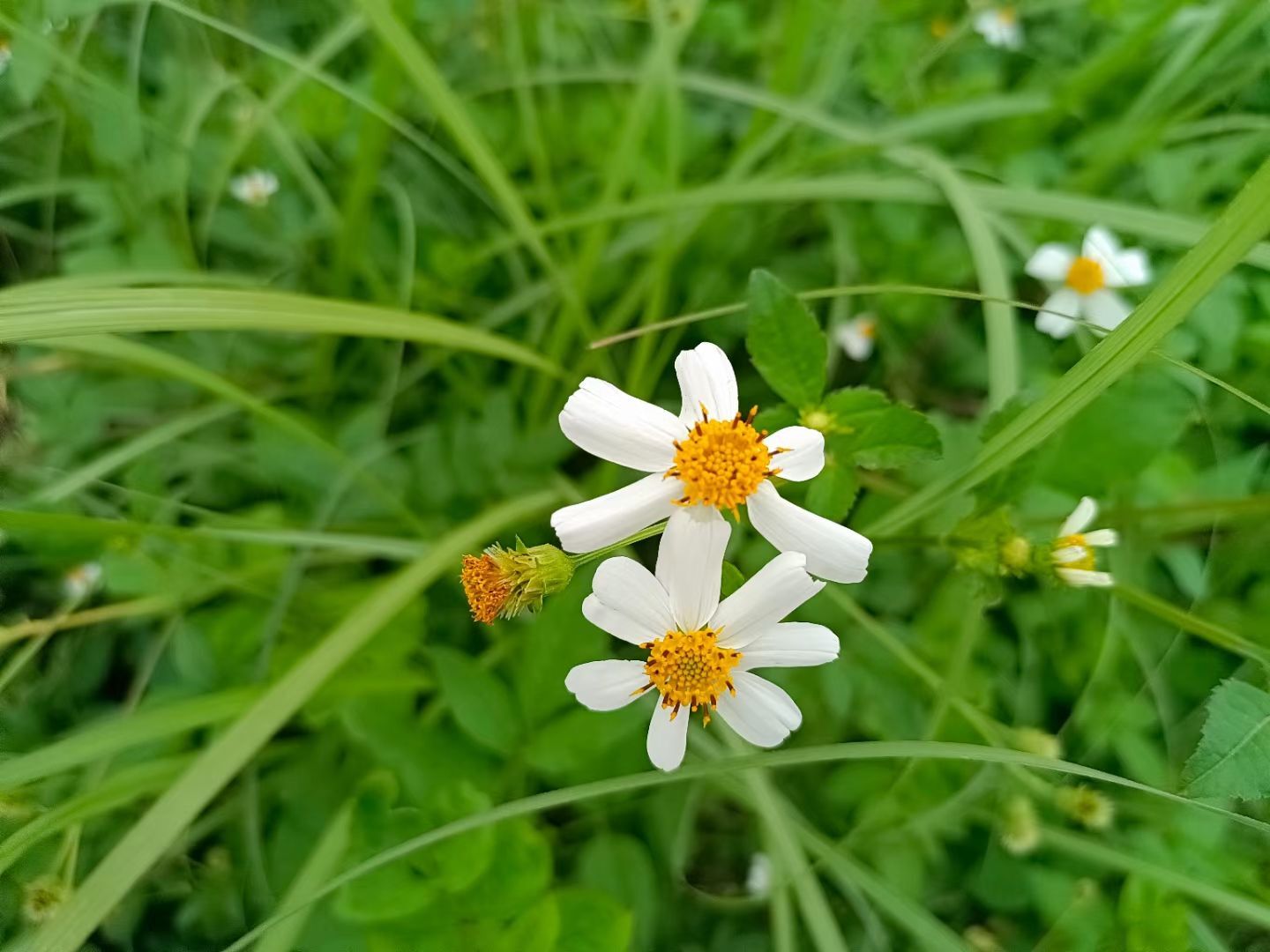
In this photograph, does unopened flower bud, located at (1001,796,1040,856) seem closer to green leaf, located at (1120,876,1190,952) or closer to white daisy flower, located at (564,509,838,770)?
green leaf, located at (1120,876,1190,952)

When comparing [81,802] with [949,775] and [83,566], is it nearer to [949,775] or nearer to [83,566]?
[83,566]

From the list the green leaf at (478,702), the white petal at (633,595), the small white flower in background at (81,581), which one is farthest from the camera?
the small white flower in background at (81,581)

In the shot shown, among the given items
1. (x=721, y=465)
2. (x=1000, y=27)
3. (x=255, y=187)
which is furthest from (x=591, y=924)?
(x=1000, y=27)

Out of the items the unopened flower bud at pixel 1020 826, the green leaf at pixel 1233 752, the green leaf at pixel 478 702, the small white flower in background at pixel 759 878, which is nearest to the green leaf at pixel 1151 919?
the unopened flower bud at pixel 1020 826

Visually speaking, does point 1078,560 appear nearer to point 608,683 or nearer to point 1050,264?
point 608,683

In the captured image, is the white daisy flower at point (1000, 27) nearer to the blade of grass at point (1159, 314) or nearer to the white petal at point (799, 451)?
the blade of grass at point (1159, 314)

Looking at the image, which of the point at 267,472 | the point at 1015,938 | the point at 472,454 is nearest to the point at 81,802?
the point at 267,472
